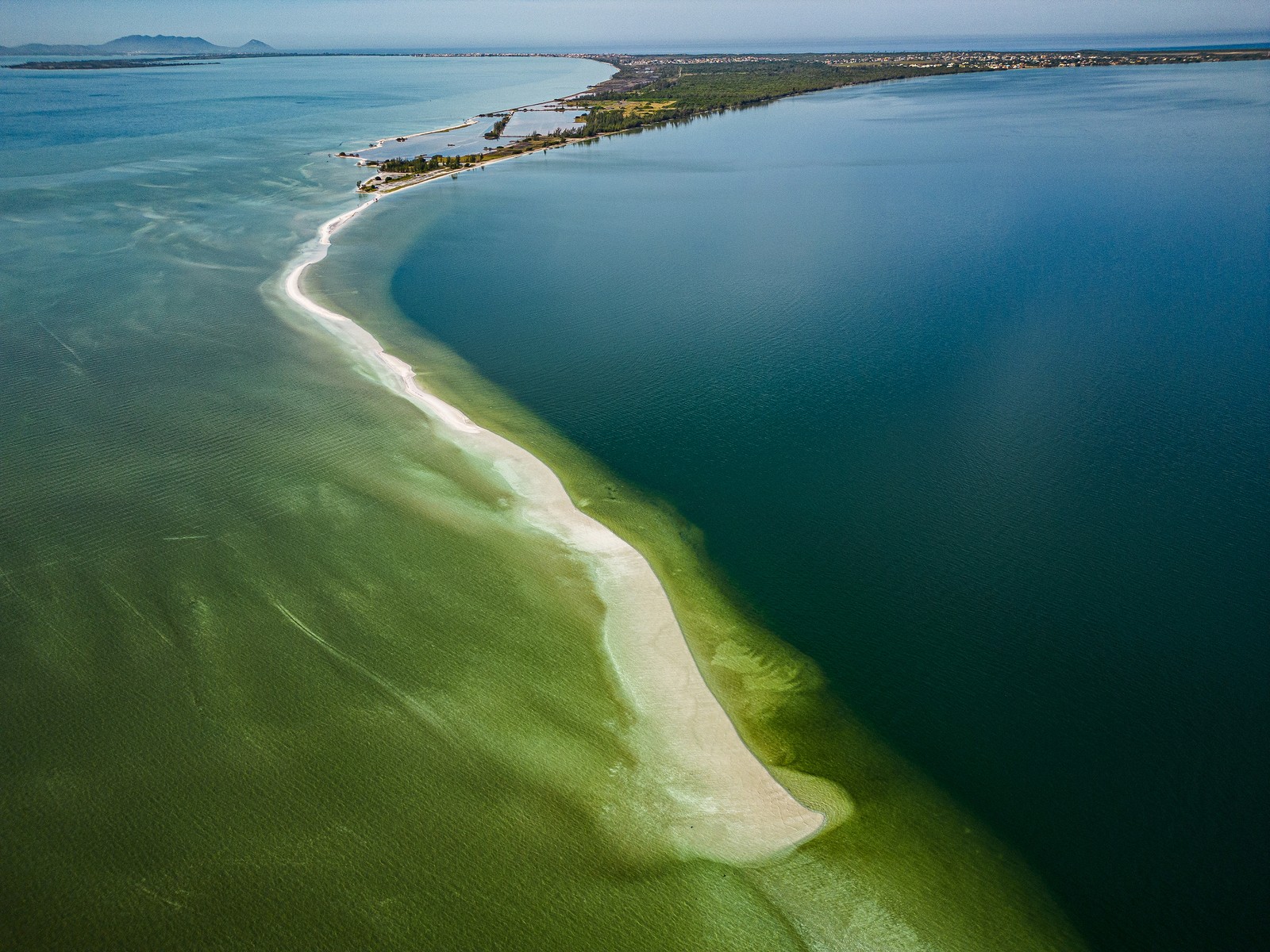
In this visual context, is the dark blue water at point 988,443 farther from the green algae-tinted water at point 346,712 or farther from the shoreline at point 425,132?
the shoreline at point 425,132

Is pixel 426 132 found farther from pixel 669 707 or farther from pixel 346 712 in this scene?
pixel 669 707

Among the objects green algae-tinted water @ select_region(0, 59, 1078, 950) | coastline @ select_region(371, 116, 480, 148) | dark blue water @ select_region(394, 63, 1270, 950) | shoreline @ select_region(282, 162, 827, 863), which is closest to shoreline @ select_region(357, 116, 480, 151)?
coastline @ select_region(371, 116, 480, 148)

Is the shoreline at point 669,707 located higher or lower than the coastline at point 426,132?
lower

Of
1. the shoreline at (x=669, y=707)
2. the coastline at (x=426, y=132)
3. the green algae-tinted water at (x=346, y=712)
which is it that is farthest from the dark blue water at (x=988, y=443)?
the coastline at (x=426, y=132)

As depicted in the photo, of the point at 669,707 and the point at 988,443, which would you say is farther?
the point at 988,443

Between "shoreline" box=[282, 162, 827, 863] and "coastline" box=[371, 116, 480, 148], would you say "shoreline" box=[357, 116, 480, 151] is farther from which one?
"shoreline" box=[282, 162, 827, 863]

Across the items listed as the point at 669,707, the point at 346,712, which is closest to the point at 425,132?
the point at 346,712
